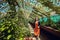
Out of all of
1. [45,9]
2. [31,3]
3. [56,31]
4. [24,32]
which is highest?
[31,3]

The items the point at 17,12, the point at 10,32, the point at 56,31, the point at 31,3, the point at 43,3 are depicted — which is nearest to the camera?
the point at 10,32

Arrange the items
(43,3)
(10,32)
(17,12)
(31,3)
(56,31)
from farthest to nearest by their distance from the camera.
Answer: (56,31), (43,3), (31,3), (17,12), (10,32)

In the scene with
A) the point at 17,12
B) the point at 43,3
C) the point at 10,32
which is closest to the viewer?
the point at 10,32

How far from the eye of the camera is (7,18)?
3.19 m

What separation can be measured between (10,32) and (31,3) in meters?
0.95

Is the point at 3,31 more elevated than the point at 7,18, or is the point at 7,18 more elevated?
the point at 7,18

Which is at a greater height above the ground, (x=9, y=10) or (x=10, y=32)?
(x=9, y=10)

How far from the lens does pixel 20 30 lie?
3.18 meters

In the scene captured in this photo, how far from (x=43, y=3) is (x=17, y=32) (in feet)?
4.11

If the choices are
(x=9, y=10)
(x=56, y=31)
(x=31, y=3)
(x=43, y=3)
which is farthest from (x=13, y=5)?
(x=56, y=31)

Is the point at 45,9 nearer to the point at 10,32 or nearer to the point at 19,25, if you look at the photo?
the point at 19,25

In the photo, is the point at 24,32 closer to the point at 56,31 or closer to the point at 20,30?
the point at 20,30

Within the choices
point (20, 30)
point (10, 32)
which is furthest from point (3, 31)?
point (20, 30)

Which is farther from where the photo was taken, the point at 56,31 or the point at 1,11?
the point at 56,31
